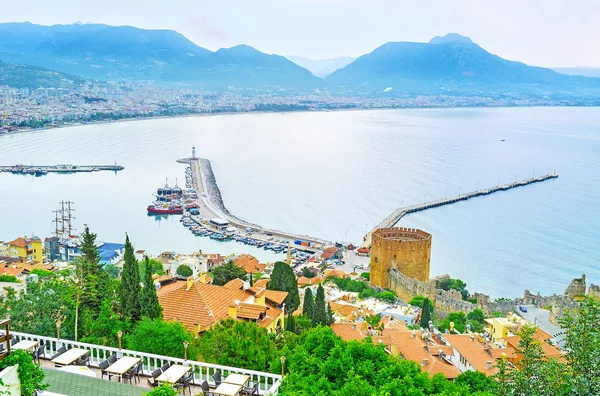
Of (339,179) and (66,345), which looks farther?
(339,179)

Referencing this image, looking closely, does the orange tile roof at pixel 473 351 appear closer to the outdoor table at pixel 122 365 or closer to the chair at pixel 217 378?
the chair at pixel 217 378

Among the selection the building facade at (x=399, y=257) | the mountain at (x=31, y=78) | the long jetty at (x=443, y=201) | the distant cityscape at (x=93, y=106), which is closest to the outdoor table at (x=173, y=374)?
the building facade at (x=399, y=257)

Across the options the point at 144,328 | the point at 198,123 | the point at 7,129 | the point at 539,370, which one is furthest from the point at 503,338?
the point at 198,123

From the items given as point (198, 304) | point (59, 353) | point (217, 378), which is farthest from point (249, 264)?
point (217, 378)

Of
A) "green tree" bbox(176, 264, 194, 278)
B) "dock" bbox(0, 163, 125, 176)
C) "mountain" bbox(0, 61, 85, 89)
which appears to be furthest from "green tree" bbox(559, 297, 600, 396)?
"mountain" bbox(0, 61, 85, 89)

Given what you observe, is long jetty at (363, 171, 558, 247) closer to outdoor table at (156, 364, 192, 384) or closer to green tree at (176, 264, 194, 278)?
green tree at (176, 264, 194, 278)

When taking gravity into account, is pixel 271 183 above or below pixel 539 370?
below

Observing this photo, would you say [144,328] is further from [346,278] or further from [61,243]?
[61,243]
